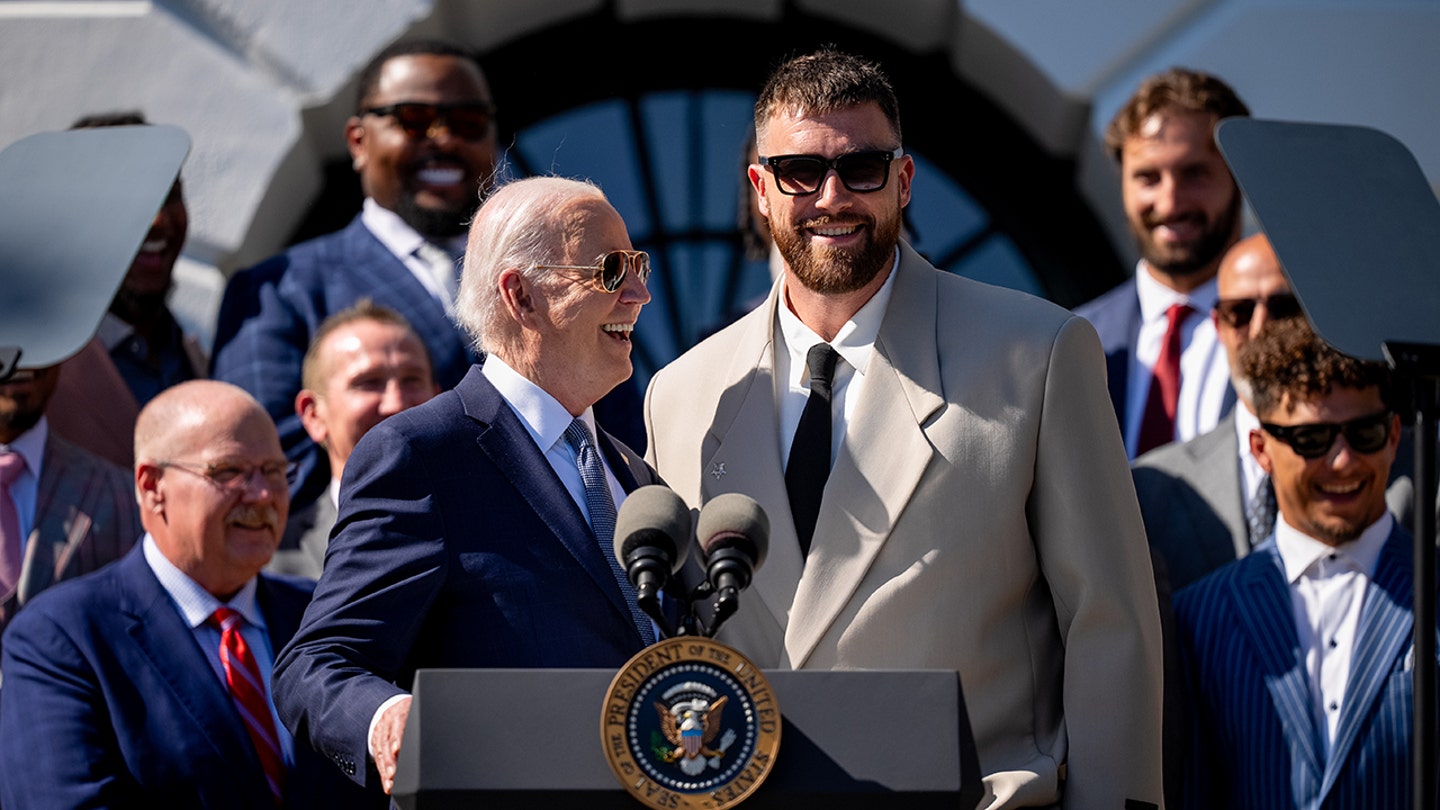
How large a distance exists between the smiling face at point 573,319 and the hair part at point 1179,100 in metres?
2.37

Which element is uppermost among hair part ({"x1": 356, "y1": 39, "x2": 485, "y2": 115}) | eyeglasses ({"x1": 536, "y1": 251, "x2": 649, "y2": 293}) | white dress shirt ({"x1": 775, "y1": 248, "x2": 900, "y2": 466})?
hair part ({"x1": 356, "y1": 39, "x2": 485, "y2": 115})

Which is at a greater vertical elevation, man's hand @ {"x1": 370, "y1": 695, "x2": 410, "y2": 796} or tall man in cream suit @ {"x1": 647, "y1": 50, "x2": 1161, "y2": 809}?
tall man in cream suit @ {"x1": 647, "y1": 50, "x2": 1161, "y2": 809}

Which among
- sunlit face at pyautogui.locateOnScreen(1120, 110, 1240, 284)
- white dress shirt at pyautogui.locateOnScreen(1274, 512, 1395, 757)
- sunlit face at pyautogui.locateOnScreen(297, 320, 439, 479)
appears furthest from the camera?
sunlit face at pyautogui.locateOnScreen(1120, 110, 1240, 284)

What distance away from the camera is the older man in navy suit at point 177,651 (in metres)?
3.76

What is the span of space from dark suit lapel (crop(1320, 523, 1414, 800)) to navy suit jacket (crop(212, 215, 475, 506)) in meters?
2.24

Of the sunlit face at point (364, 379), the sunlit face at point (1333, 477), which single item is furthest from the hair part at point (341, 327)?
the sunlit face at point (1333, 477)

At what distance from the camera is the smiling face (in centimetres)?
310

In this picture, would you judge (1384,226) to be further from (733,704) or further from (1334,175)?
(733,704)

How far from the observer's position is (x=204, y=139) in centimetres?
594

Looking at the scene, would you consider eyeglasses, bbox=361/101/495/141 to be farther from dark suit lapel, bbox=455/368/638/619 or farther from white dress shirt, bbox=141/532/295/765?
dark suit lapel, bbox=455/368/638/619

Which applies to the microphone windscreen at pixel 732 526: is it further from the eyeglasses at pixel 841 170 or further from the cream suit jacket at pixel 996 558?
the eyeglasses at pixel 841 170

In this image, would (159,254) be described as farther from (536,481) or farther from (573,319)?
(536,481)

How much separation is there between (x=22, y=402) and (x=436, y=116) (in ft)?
4.22

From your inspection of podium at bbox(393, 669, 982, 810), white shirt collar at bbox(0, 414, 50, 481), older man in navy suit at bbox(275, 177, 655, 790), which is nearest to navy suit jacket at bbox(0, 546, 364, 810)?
white shirt collar at bbox(0, 414, 50, 481)
